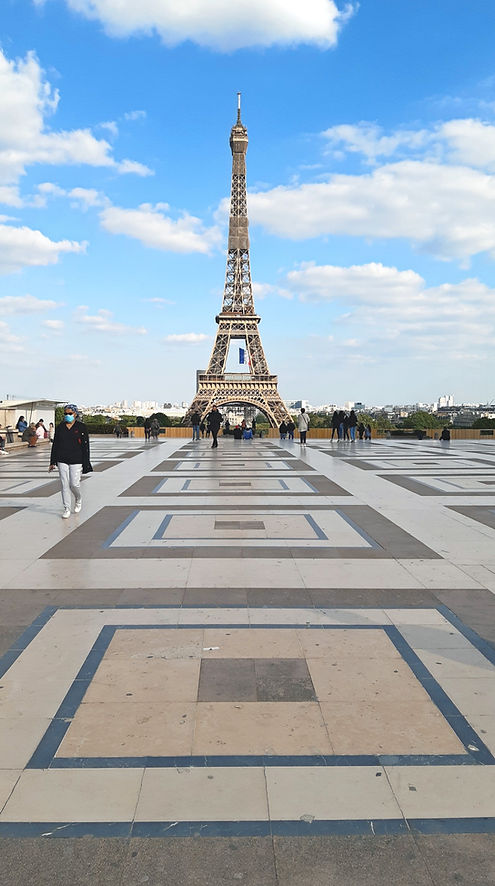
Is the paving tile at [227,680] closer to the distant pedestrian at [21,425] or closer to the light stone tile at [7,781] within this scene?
the light stone tile at [7,781]

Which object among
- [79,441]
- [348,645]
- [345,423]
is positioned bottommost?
[348,645]

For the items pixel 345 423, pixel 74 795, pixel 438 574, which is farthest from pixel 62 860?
pixel 345 423

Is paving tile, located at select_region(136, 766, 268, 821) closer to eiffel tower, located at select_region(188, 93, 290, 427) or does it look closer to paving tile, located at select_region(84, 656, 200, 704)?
paving tile, located at select_region(84, 656, 200, 704)

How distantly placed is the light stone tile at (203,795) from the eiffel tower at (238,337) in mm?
54943

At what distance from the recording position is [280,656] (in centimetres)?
445

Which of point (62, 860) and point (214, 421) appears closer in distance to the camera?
point (62, 860)

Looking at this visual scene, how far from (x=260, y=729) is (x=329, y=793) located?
617 mm

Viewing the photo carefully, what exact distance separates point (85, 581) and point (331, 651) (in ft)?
9.01

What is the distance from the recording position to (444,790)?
297 cm

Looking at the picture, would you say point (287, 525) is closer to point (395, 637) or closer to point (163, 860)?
point (395, 637)

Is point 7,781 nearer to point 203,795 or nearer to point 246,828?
point 203,795

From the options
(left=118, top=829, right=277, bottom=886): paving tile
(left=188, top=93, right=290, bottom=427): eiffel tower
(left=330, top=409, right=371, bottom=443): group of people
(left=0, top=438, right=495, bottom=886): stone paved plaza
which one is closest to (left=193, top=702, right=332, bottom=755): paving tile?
(left=0, top=438, right=495, bottom=886): stone paved plaza

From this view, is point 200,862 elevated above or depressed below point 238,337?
below

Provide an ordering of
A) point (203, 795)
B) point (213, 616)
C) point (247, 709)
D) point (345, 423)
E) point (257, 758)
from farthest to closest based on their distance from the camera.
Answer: point (345, 423) → point (213, 616) → point (247, 709) → point (257, 758) → point (203, 795)
